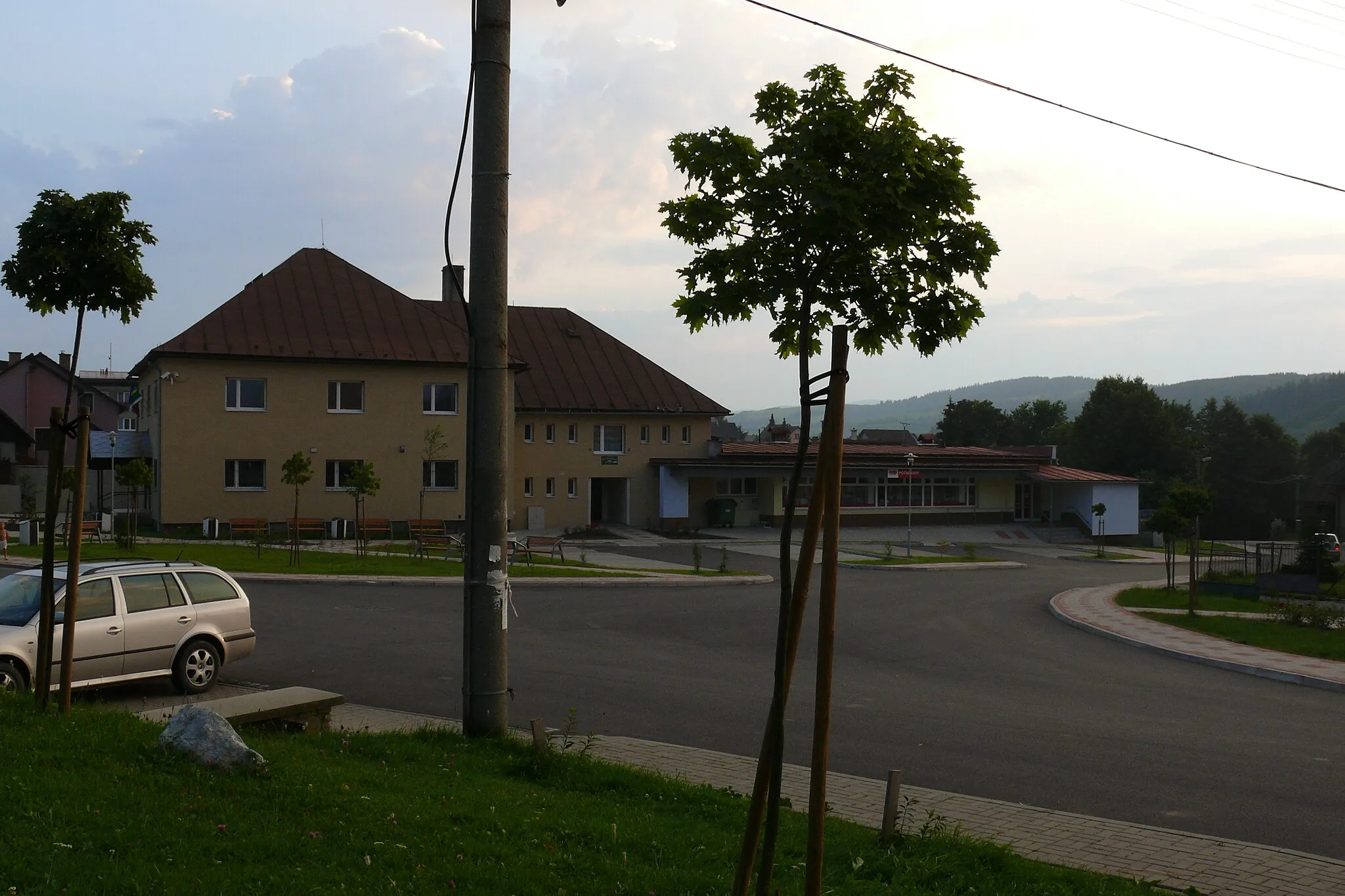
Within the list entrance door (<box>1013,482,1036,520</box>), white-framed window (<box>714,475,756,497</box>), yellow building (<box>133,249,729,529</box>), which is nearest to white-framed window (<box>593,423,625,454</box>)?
yellow building (<box>133,249,729,529</box>)

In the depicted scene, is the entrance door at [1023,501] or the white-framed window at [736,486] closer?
the white-framed window at [736,486]

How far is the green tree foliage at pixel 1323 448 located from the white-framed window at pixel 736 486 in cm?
7204

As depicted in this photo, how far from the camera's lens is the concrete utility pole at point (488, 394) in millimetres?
8625

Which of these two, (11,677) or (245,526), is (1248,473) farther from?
(11,677)

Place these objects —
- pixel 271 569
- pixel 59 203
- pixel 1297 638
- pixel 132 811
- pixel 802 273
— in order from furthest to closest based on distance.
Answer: pixel 271 569 < pixel 1297 638 < pixel 59 203 < pixel 132 811 < pixel 802 273

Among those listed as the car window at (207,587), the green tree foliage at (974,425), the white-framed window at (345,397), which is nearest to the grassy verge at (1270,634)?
the car window at (207,587)

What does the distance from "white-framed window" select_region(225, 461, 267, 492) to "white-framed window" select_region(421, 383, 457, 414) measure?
20.8ft

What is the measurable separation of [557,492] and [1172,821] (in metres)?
41.6

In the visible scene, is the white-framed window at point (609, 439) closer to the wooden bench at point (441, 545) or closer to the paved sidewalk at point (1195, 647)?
the wooden bench at point (441, 545)

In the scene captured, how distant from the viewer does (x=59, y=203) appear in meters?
8.89

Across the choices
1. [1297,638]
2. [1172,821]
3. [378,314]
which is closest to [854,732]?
[1172,821]

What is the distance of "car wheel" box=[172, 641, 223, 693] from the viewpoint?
40.5ft

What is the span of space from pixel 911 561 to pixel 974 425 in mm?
87612

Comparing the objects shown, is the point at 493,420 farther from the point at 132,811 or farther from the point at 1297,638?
the point at 1297,638
